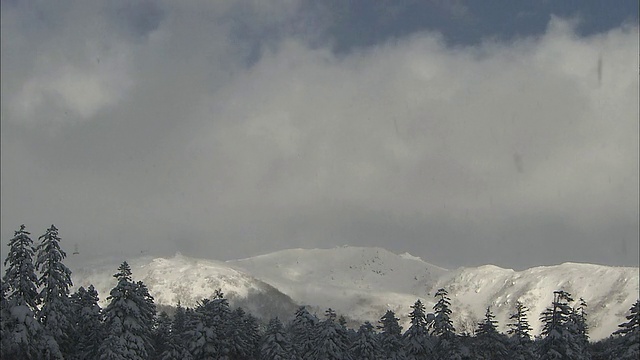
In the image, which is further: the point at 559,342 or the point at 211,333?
the point at 211,333

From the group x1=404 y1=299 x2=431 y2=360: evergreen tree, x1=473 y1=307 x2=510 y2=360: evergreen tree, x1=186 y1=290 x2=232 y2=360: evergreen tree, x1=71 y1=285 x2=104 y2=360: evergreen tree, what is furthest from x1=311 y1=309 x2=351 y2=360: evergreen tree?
x1=71 y1=285 x2=104 y2=360: evergreen tree

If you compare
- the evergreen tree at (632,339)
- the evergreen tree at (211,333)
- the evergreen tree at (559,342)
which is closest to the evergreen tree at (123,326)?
the evergreen tree at (211,333)

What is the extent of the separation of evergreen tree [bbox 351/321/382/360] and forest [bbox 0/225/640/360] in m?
0.10

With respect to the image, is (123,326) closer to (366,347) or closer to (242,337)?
(242,337)

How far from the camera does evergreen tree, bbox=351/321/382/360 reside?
212 ft

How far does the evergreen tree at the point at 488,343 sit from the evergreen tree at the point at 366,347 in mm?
9583

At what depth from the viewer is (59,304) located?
178 ft

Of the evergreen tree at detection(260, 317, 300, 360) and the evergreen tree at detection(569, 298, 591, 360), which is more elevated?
the evergreen tree at detection(569, 298, 591, 360)

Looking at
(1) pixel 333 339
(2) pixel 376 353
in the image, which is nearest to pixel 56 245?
(1) pixel 333 339

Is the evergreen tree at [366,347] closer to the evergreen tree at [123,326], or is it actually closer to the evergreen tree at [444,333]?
the evergreen tree at [444,333]

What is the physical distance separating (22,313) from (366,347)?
31.1 metres

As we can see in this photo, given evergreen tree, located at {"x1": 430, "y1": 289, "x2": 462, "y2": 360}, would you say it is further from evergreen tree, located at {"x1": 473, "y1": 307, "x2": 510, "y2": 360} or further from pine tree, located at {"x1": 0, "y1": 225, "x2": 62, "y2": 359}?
pine tree, located at {"x1": 0, "y1": 225, "x2": 62, "y2": 359}

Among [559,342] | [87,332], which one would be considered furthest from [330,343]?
[87,332]

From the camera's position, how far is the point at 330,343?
61.6m
